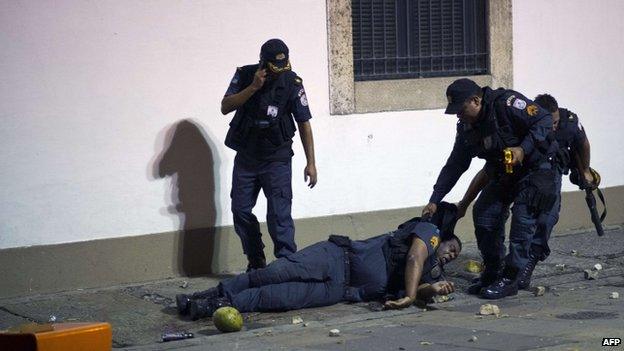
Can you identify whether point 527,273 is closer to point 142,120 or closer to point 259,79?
point 259,79

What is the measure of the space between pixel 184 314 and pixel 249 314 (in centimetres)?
43

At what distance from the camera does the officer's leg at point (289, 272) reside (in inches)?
313

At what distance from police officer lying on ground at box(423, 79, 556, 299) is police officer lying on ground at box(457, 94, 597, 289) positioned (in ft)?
0.51

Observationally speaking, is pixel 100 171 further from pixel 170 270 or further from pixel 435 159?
pixel 435 159

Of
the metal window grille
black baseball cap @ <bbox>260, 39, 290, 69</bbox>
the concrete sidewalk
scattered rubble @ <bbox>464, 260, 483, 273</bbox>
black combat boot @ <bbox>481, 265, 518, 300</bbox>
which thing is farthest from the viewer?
the metal window grille

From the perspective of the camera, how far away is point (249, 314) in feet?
26.2

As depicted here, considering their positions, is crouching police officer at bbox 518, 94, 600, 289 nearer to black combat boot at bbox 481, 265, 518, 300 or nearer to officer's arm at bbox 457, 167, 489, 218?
black combat boot at bbox 481, 265, 518, 300

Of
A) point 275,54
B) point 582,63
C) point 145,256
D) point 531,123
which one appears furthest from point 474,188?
point 582,63

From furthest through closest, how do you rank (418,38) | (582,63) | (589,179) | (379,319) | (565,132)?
(582,63) < (418,38) < (589,179) < (565,132) < (379,319)

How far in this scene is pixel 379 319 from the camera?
311 inches

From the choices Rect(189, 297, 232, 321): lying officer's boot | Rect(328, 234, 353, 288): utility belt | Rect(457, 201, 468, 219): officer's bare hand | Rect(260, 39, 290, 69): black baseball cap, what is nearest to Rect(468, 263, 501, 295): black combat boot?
Rect(457, 201, 468, 219): officer's bare hand

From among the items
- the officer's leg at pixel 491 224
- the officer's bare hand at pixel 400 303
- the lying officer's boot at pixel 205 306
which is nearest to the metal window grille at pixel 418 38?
the officer's leg at pixel 491 224

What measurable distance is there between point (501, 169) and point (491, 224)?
41 centimetres

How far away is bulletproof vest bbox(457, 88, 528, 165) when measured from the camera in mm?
8305
